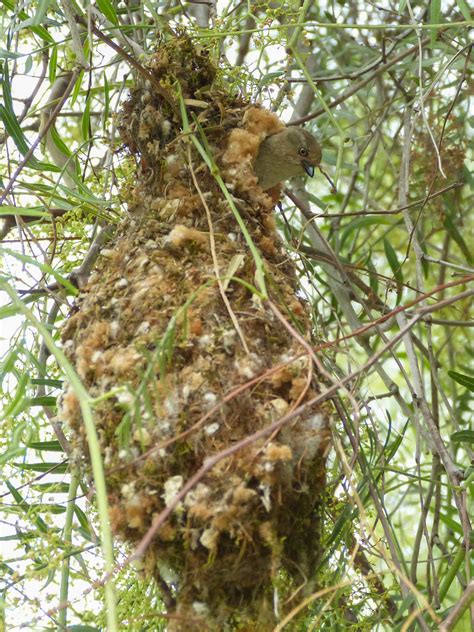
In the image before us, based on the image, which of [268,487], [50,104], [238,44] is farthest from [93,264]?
[238,44]

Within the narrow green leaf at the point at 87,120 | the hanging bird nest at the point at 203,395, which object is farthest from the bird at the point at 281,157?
the narrow green leaf at the point at 87,120

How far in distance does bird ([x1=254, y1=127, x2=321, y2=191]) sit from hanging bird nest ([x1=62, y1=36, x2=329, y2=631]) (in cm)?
25

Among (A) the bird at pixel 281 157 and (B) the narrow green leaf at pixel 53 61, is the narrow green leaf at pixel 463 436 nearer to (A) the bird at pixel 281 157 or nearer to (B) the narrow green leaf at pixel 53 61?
(A) the bird at pixel 281 157

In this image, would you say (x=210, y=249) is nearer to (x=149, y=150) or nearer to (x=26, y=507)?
(x=149, y=150)

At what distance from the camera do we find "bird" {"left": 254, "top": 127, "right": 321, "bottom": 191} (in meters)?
3.03

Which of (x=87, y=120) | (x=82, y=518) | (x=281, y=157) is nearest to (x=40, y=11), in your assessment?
(x=87, y=120)

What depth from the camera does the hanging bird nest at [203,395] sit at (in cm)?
204

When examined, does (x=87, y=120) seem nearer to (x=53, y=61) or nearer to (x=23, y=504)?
(x=53, y=61)

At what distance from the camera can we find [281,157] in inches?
120

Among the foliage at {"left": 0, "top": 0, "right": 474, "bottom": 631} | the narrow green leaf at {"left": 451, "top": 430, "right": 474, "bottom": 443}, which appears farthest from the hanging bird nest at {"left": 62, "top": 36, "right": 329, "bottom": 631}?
the narrow green leaf at {"left": 451, "top": 430, "right": 474, "bottom": 443}

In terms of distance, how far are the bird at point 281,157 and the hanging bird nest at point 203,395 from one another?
25 cm

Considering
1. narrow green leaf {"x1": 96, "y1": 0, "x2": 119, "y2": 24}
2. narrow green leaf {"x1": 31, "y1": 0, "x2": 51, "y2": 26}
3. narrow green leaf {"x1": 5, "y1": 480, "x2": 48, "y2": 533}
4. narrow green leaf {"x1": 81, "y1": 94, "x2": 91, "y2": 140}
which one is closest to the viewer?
narrow green leaf {"x1": 31, "y1": 0, "x2": 51, "y2": 26}

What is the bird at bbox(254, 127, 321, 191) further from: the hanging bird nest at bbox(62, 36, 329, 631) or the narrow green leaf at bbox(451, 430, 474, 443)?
the narrow green leaf at bbox(451, 430, 474, 443)

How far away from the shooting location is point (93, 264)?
295 cm
